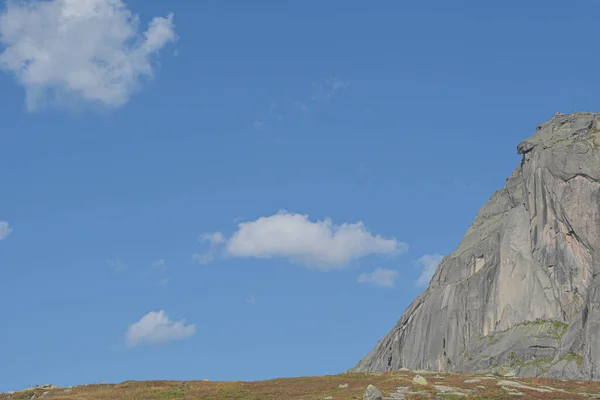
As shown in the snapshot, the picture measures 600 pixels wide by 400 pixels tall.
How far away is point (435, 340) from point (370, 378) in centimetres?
9929

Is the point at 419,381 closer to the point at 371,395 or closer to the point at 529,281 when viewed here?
the point at 371,395

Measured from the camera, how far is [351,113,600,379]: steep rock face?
13625cm

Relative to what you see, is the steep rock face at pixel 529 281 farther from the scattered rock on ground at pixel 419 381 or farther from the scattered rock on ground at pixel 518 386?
the scattered rock on ground at pixel 419 381

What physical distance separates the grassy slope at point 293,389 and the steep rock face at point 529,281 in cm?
6452

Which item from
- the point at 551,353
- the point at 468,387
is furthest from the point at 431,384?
the point at 551,353

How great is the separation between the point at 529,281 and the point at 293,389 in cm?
10239

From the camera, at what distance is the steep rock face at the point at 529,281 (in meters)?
136

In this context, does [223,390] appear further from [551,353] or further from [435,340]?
[435,340]

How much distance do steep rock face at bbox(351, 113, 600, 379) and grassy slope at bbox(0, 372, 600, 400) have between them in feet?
212

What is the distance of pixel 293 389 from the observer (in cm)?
6281

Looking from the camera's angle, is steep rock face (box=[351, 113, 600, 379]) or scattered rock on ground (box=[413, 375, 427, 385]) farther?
steep rock face (box=[351, 113, 600, 379])

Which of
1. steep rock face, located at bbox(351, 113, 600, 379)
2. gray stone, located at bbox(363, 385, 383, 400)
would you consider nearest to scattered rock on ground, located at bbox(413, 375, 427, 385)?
gray stone, located at bbox(363, 385, 383, 400)

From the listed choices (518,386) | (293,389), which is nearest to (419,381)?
(518,386)

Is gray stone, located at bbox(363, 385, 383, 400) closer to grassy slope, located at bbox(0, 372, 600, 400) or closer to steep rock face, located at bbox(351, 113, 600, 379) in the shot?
grassy slope, located at bbox(0, 372, 600, 400)
